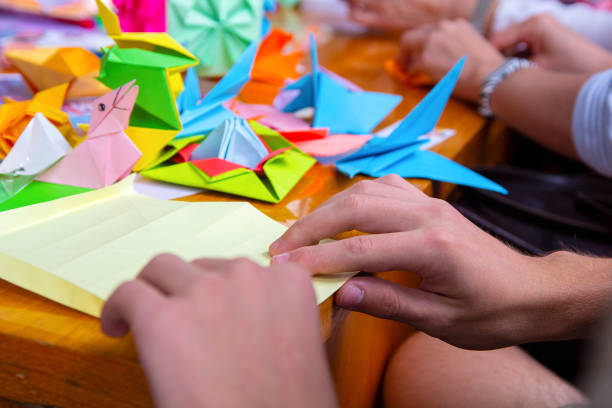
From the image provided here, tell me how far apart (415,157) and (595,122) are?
279 millimetres

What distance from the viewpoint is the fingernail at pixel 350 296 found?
1.17 feet

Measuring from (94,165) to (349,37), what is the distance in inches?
32.9

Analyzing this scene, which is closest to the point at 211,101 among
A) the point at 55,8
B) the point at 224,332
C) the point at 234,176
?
the point at 234,176

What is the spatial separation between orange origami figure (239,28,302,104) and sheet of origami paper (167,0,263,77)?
28 mm

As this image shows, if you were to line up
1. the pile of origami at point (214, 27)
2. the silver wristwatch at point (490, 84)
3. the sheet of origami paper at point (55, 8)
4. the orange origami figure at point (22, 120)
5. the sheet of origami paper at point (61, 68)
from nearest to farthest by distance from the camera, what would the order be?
the orange origami figure at point (22, 120) < the sheet of origami paper at point (61, 68) < the pile of origami at point (214, 27) < the silver wristwatch at point (490, 84) < the sheet of origami paper at point (55, 8)

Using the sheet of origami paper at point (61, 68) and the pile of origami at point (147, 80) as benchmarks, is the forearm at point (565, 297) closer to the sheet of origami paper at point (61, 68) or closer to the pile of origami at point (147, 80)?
the pile of origami at point (147, 80)

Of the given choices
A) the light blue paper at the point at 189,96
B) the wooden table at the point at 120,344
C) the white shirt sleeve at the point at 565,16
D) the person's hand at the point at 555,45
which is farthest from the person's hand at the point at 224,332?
the white shirt sleeve at the point at 565,16

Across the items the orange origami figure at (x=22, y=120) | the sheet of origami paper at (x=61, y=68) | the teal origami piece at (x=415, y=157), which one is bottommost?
the teal origami piece at (x=415, y=157)

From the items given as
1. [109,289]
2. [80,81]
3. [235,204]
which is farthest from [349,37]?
[109,289]

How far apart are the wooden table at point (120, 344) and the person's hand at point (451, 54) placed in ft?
0.22

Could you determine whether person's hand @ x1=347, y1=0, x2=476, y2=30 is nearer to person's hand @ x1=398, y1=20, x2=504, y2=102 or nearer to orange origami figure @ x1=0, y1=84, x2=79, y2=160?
person's hand @ x1=398, y1=20, x2=504, y2=102

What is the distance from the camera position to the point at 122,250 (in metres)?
0.36

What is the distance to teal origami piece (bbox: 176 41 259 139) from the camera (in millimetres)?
507

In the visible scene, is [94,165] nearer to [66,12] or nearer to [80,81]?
[80,81]
